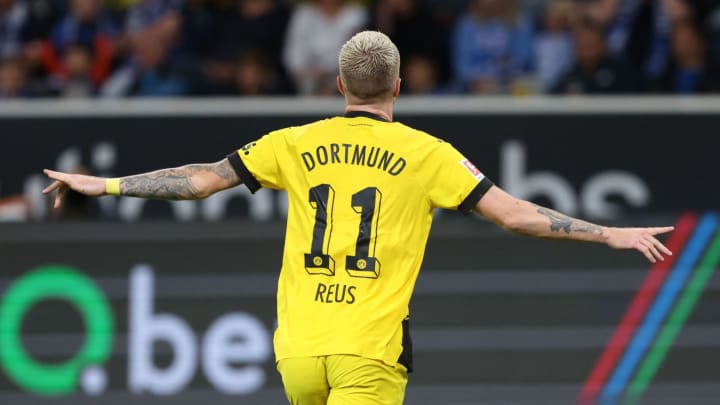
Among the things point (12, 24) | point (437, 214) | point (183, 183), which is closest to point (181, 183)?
point (183, 183)

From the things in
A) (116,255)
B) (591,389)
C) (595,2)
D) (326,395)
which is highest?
(595,2)

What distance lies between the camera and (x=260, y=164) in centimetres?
542

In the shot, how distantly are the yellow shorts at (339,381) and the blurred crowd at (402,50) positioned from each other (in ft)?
21.0

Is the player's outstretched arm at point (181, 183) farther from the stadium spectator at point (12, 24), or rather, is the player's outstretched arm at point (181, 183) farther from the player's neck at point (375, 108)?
the stadium spectator at point (12, 24)

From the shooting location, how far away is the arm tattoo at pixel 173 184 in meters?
5.48

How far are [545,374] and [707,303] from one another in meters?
1.16

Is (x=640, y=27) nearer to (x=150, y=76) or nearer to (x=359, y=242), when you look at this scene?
(x=150, y=76)

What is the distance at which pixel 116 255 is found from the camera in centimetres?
955

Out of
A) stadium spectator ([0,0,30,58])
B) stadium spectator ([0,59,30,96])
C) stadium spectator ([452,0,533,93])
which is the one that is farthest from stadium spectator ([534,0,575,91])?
stadium spectator ([0,0,30,58])

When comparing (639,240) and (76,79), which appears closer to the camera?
(639,240)

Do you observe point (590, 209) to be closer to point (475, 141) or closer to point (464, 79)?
point (475, 141)

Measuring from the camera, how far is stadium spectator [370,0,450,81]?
38.4 ft

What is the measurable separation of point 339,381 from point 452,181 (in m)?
0.81

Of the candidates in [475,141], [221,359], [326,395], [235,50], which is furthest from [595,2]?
[326,395]
